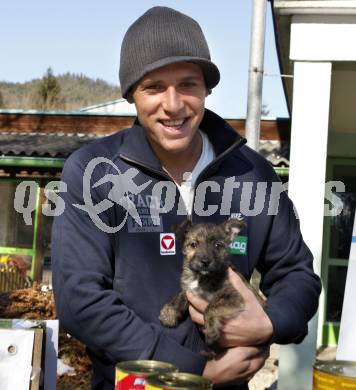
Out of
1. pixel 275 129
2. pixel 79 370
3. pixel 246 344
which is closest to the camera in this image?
pixel 246 344

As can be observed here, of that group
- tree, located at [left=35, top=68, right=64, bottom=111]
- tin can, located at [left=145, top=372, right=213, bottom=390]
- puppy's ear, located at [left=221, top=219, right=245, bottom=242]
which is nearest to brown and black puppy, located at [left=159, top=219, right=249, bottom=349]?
puppy's ear, located at [left=221, top=219, right=245, bottom=242]

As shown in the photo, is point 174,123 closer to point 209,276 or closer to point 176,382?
point 209,276

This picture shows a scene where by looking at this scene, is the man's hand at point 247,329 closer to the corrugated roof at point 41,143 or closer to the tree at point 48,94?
the corrugated roof at point 41,143

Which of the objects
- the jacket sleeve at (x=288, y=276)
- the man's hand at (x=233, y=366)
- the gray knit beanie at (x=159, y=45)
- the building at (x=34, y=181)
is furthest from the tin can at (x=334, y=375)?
the building at (x=34, y=181)

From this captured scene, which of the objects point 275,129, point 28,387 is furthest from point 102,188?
point 275,129

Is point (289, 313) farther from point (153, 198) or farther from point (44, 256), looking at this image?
point (44, 256)

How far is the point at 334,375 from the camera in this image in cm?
240

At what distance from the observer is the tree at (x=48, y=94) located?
53656mm

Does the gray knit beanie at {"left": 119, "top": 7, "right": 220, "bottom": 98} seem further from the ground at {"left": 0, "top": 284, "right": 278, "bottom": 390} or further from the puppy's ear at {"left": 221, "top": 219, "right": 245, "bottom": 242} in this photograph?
the ground at {"left": 0, "top": 284, "right": 278, "bottom": 390}

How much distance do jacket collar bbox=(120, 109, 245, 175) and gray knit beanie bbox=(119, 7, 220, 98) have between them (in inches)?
7.7

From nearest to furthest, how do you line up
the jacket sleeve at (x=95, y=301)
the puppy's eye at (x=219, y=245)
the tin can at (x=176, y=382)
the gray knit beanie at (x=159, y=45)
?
the tin can at (x=176, y=382) → the jacket sleeve at (x=95, y=301) → the gray knit beanie at (x=159, y=45) → the puppy's eye at (x=219, y=245)

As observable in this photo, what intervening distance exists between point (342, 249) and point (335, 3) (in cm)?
644

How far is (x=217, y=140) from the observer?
2.68 meters

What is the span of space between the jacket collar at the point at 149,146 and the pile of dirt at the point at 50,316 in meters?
5.61
